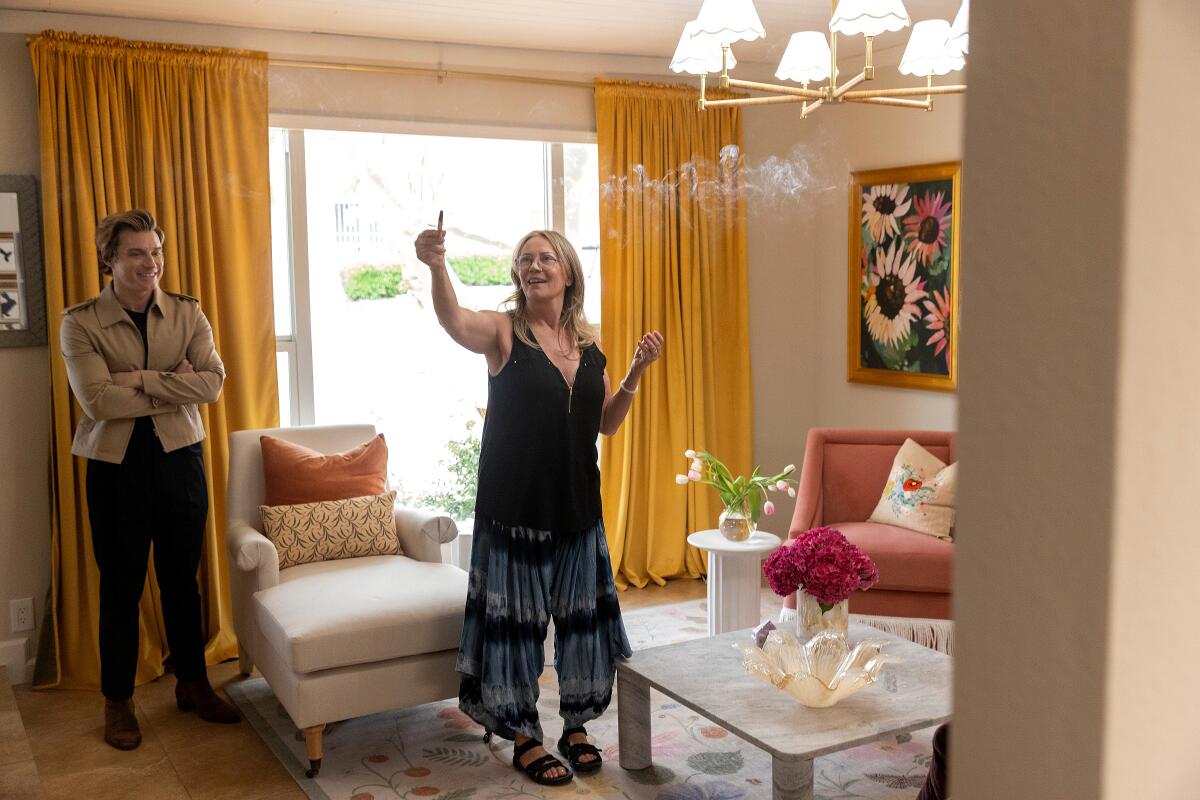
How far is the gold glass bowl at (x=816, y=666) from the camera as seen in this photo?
2.78 m

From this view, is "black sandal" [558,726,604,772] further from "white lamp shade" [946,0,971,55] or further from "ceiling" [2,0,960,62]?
"ceiling" [2,0,960,62]

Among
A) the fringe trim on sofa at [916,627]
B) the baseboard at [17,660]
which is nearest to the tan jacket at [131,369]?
the baseboard at [17,660]

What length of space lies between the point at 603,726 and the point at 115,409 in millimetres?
1833

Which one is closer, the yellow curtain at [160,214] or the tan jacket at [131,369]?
the tan jacket at [131,369]

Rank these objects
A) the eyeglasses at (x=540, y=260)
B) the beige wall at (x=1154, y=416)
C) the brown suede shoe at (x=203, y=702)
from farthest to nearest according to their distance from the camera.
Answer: the brown suede shoe at (x=203, y=702), the eyeglasses at (x=540, y=260), the beige wall at (x=1154, y=416)

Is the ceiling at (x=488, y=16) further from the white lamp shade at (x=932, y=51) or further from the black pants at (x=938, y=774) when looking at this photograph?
the black pants at (x=938, y=774)

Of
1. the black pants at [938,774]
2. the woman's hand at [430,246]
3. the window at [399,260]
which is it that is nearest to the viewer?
the black pants at [938,774]

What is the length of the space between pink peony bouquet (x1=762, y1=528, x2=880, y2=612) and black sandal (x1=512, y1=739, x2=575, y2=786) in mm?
810

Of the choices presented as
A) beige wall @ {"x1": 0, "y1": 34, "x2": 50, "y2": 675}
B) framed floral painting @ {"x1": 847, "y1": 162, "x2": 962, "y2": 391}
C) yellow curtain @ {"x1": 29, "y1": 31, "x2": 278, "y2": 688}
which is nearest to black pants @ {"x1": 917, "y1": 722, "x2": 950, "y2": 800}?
framed floral painting @ {"x1": 847, "y1": 162, "x2": 962, "y2": 391}

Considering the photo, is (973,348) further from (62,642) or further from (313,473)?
(62,642)

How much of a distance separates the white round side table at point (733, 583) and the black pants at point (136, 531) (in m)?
1.72

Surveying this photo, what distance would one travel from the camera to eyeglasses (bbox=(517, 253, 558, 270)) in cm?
316

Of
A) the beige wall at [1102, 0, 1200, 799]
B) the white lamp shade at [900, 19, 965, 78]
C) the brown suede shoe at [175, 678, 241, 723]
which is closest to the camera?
the beige wall at [1102, 0, 1200, 799]

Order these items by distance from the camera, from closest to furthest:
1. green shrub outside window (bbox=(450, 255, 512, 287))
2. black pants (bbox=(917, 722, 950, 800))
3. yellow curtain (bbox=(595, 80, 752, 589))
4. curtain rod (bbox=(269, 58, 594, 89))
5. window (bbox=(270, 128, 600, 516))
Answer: black pants (bbox=(917, 722, 950, 800))
curtain rod (bbox=(269, 58, 594, 89))
window (bbox=(270, 128, 600, 516))
green shrub outside window (bbox=(450, 255, 512, 287))
yellow curtain (bbox=(595, 80, 752, 589))
